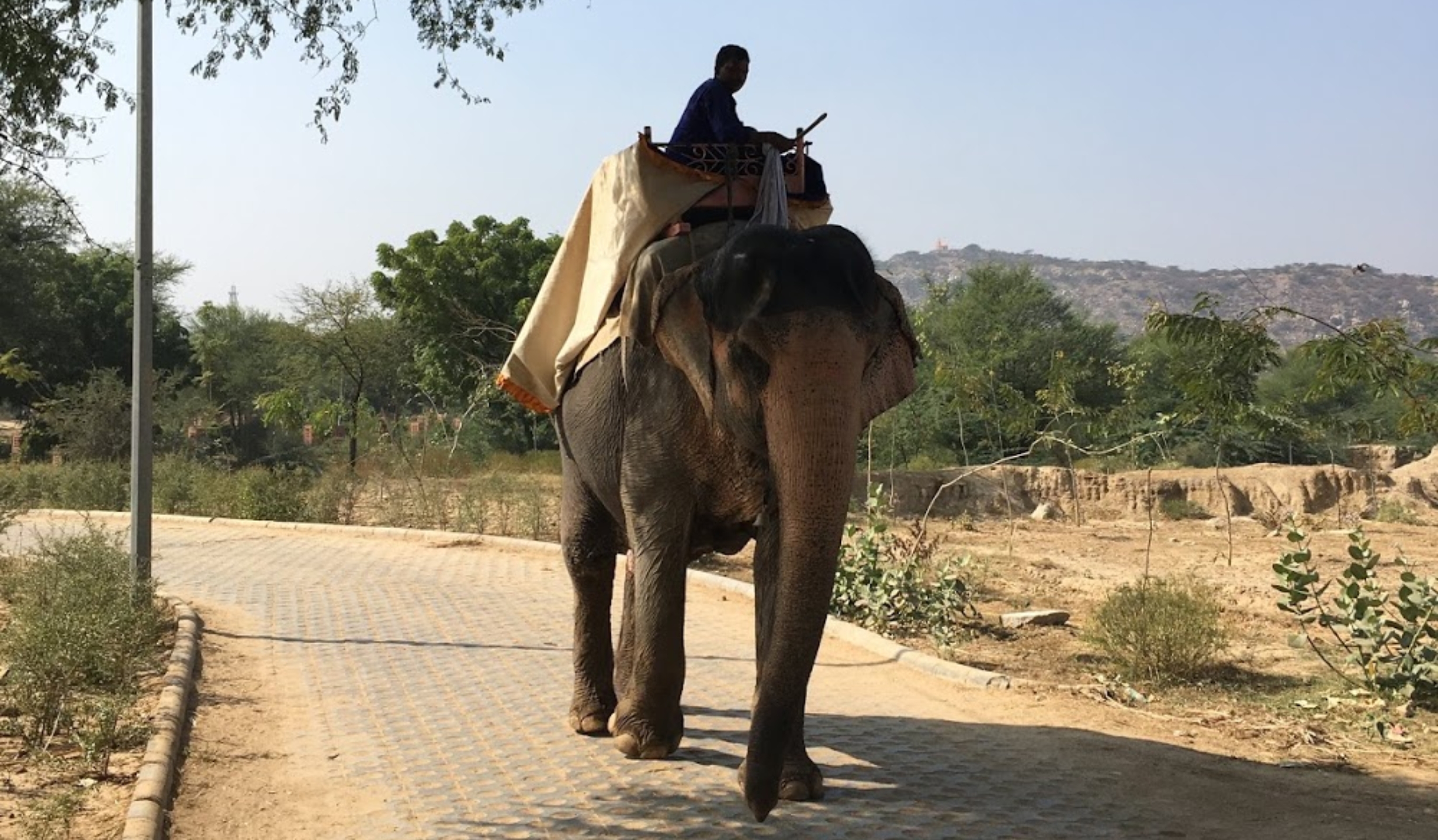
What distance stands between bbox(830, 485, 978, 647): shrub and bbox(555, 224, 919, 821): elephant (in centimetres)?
495

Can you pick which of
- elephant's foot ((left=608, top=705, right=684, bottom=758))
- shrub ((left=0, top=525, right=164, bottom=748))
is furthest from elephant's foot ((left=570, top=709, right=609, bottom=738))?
shrub ((left=0, top=525, right=164, bottom=748))

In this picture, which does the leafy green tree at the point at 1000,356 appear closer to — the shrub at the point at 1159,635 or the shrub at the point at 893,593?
the shrub at the point at 893,593

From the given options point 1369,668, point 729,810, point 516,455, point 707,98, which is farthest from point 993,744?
point 516,455

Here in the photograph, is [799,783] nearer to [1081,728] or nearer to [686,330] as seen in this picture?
[686,330]

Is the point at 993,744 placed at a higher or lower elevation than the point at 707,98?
lower

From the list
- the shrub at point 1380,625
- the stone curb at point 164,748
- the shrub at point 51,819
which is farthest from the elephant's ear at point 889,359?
the shrub at point 1380,625

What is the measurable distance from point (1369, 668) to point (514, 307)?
30.4 meters

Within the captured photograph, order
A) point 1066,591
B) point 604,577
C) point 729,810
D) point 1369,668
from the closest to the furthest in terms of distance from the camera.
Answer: point 729,810, point 604,577, point 1369,668, point 1066,591

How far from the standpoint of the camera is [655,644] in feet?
19.0

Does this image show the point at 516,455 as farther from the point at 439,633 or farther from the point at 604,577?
the point at 604,577

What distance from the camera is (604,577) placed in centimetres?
713

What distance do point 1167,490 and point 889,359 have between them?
2658cm

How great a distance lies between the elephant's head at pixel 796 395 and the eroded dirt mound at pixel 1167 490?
23.3m

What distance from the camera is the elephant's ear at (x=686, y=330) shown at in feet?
16.5
